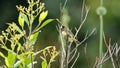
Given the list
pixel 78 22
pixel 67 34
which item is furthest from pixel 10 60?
pixel 78 22

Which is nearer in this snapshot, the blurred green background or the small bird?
the small bird

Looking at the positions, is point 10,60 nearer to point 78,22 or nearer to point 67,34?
point 67,34

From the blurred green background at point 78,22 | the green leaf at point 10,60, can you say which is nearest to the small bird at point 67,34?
the green leaf at point 10,60

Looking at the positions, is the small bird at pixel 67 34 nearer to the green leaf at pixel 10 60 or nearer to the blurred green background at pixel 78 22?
the green leaf at pixel 10 60

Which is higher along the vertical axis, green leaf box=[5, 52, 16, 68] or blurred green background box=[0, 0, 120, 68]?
blurred green background box=[0, 0, 120, 68]

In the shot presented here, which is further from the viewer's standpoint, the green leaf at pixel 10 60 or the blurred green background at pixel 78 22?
the blurred green background at pixel 78 22

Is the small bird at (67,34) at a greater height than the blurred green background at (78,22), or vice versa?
the blurred green background at (78,22)

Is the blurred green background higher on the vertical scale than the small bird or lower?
higher

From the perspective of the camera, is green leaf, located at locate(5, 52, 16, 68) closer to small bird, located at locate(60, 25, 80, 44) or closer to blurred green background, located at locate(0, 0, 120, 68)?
→ small bird, located at locate(60, 25, 80, 44)

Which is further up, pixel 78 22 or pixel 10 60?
pixel 78 22

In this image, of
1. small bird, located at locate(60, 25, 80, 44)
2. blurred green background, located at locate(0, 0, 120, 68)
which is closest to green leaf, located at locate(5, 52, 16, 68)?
small bird, located at locate(60, 25, 80, 44)

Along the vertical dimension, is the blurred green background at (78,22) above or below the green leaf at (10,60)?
above

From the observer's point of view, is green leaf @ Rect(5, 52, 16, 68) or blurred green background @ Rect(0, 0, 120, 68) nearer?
green leaf @ Rect(5, 52, 16, 68)

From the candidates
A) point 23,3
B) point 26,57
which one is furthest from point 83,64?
point 26,57
